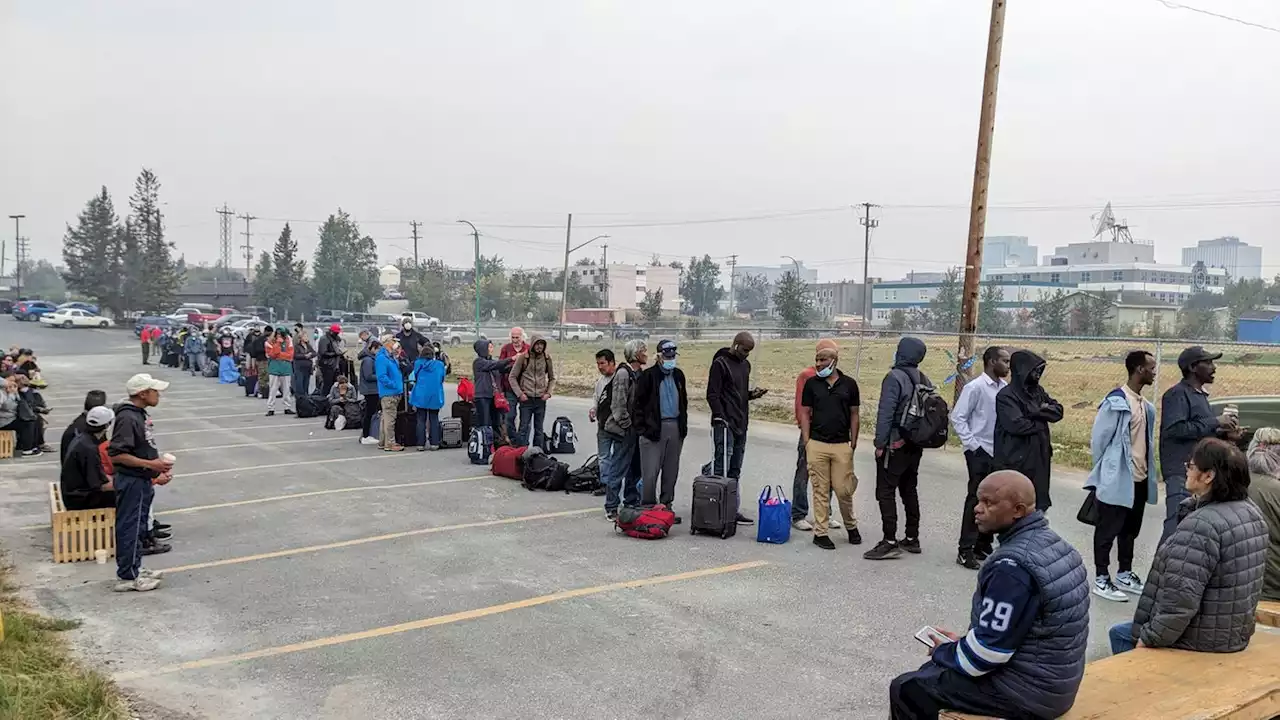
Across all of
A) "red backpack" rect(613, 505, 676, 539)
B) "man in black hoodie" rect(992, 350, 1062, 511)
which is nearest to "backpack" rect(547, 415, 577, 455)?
"red backpack" rect(613, 505, 676, 539)

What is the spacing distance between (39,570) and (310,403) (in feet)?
35.9

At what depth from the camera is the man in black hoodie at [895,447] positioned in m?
7.68

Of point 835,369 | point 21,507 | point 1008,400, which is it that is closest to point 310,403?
point 21,507

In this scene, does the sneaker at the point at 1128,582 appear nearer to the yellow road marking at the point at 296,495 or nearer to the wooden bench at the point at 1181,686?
the wooden bench at the point at 1181,686

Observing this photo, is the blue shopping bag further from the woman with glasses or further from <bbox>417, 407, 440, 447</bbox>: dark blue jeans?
<bbox>417, 407, 440, 447</bbox>: dark blue jeans

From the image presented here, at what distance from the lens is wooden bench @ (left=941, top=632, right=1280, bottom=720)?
3.78m

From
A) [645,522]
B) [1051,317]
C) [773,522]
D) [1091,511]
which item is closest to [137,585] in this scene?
[645,522]

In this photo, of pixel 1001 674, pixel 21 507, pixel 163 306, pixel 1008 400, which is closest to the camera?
pixel 1001 674

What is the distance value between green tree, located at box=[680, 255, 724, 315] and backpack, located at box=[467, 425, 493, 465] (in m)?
124

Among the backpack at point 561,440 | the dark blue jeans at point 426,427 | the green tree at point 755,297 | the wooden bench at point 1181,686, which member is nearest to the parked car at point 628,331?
the backpack at point 561,440

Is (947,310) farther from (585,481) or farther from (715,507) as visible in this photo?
(715,507)

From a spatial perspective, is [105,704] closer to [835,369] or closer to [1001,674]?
[1001,674]

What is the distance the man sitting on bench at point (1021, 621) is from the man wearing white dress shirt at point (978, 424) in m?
4.14

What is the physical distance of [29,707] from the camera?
4.57m
